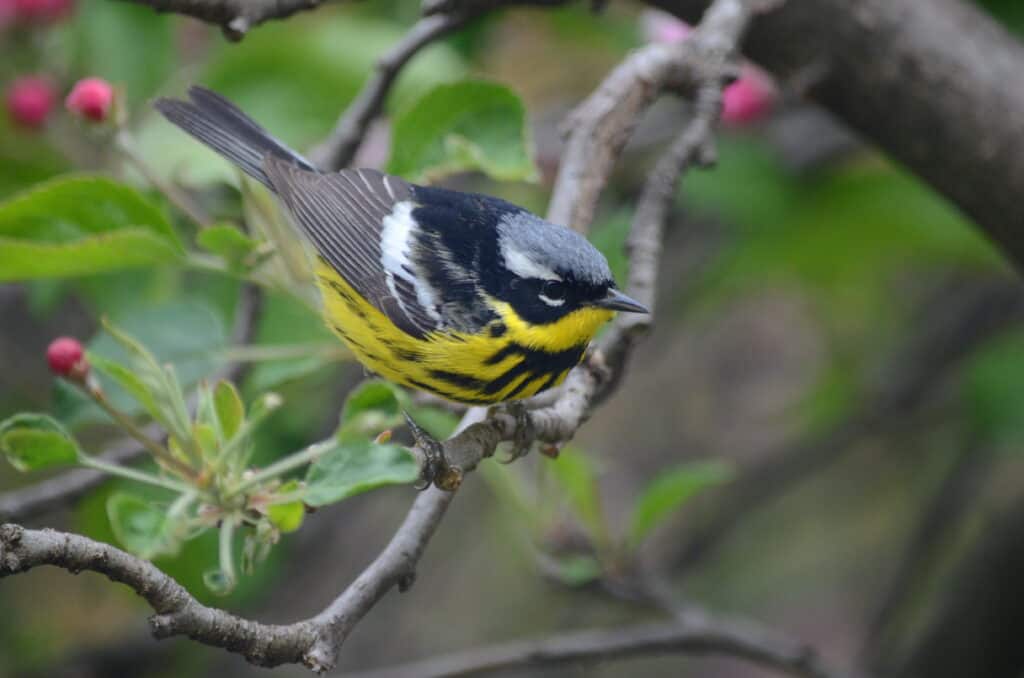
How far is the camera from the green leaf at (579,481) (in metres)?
2.59

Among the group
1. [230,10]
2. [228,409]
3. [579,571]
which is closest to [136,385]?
[228,409]

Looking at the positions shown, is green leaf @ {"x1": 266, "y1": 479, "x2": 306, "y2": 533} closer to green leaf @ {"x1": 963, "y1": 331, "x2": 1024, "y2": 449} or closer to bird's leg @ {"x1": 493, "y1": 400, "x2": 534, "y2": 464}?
bird's leg @ {"x1": 493, "y1": 400, "x2": 534, "y2": 464}

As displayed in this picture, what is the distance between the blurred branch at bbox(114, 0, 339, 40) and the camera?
205 centimetres

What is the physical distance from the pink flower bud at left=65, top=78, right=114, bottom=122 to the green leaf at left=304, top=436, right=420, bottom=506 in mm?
897

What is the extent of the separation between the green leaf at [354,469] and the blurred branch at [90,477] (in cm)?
88

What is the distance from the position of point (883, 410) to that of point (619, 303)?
1.96 metres

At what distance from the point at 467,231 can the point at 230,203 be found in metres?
1.14

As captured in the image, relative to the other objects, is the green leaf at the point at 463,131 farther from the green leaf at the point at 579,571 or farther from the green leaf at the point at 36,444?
the green leaf at the point at 36,444

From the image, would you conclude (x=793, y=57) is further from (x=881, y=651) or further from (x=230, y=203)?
(x=881, y=651)

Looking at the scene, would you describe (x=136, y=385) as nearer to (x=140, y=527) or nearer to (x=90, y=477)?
(x=140, y=527)

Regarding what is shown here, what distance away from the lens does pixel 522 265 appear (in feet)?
7.73

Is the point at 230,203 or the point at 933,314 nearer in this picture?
the point at 230,203

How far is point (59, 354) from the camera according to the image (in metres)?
1.75

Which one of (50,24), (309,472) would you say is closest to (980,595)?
(309,472)
